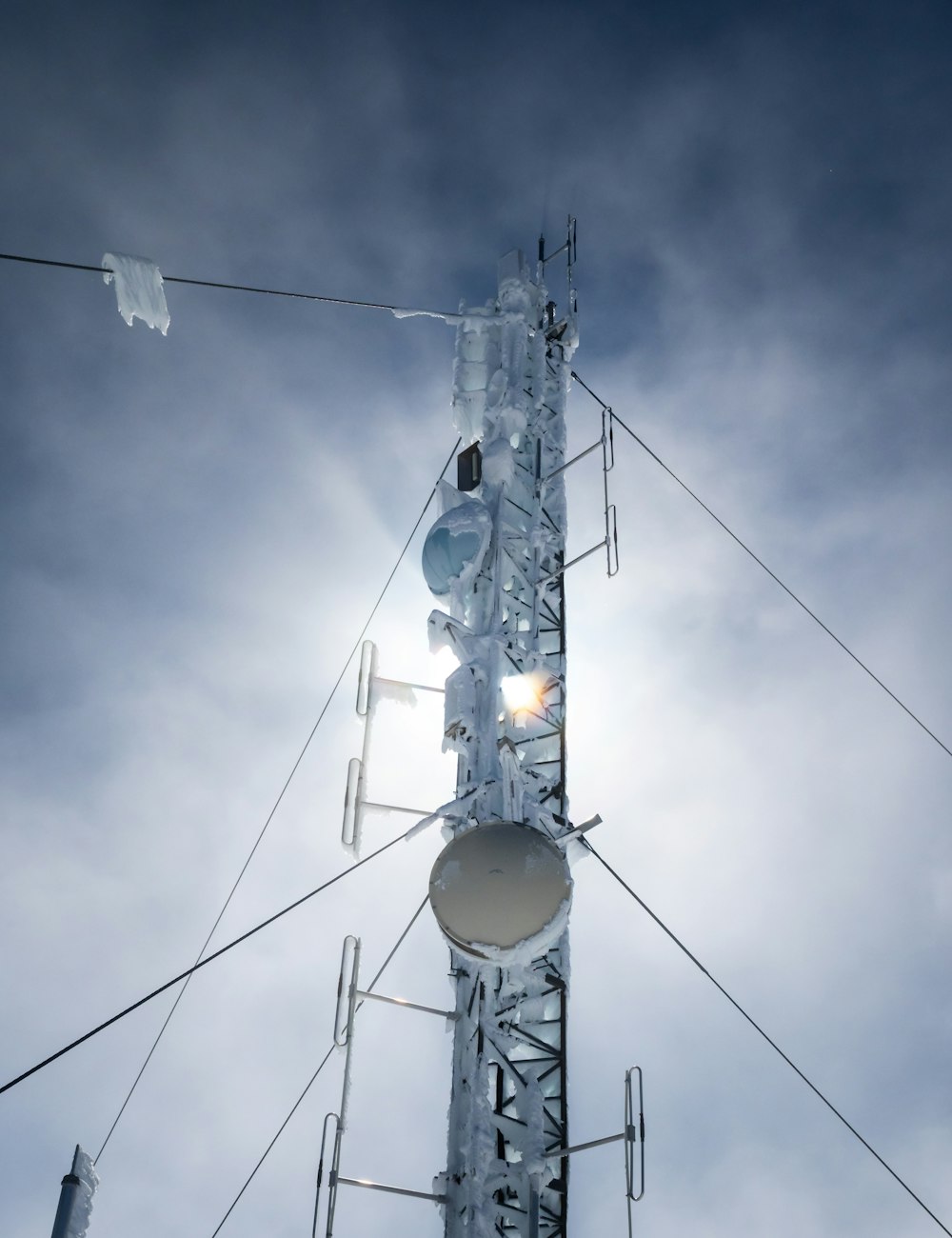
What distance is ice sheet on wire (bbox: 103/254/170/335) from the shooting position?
1047 centimetres

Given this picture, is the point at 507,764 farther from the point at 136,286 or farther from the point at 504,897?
the point at 136,286

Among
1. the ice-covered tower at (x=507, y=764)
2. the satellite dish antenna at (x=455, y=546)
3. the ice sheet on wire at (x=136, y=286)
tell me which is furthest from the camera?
the ice sheet on wire at (x=136, y=286)

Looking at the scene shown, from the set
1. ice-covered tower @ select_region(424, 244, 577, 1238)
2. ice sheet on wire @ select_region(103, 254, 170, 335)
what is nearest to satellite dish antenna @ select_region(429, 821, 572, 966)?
ice-covered tower @ select_region(424, 244, 577, 1238)

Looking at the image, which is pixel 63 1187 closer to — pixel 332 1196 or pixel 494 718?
pixel 332 1196

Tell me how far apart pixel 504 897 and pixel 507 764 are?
148cm

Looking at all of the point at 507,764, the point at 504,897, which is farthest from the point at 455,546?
the point at 504,897

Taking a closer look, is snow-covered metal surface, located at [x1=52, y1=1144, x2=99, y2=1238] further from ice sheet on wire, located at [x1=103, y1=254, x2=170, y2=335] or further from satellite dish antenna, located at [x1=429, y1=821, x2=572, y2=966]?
ice sheet on wire, located at [x1=103, y1=254, x2=170, y2=335]

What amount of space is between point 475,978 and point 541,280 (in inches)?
373

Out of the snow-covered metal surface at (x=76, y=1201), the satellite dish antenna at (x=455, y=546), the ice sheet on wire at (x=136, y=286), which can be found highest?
the ice sheet on wire at (x=136, y=286)

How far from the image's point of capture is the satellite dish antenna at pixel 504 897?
729cm

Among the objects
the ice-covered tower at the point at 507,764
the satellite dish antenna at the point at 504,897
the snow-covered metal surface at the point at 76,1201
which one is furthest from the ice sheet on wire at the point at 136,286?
the snow-covered metal surface at the point at 76,1201

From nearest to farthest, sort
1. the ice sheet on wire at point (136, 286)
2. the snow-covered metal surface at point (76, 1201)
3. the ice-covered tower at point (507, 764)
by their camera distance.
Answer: the snow-covered metal surface at point (76, 1201), the ice-covered tower at point (507, 764), the ice sheet on wire at point (136, 286)

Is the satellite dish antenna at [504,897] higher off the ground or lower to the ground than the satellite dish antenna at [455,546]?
lower

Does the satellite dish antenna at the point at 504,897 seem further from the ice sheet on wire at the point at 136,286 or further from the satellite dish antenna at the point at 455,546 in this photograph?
the ice sheet on wire at the point at 136,286
